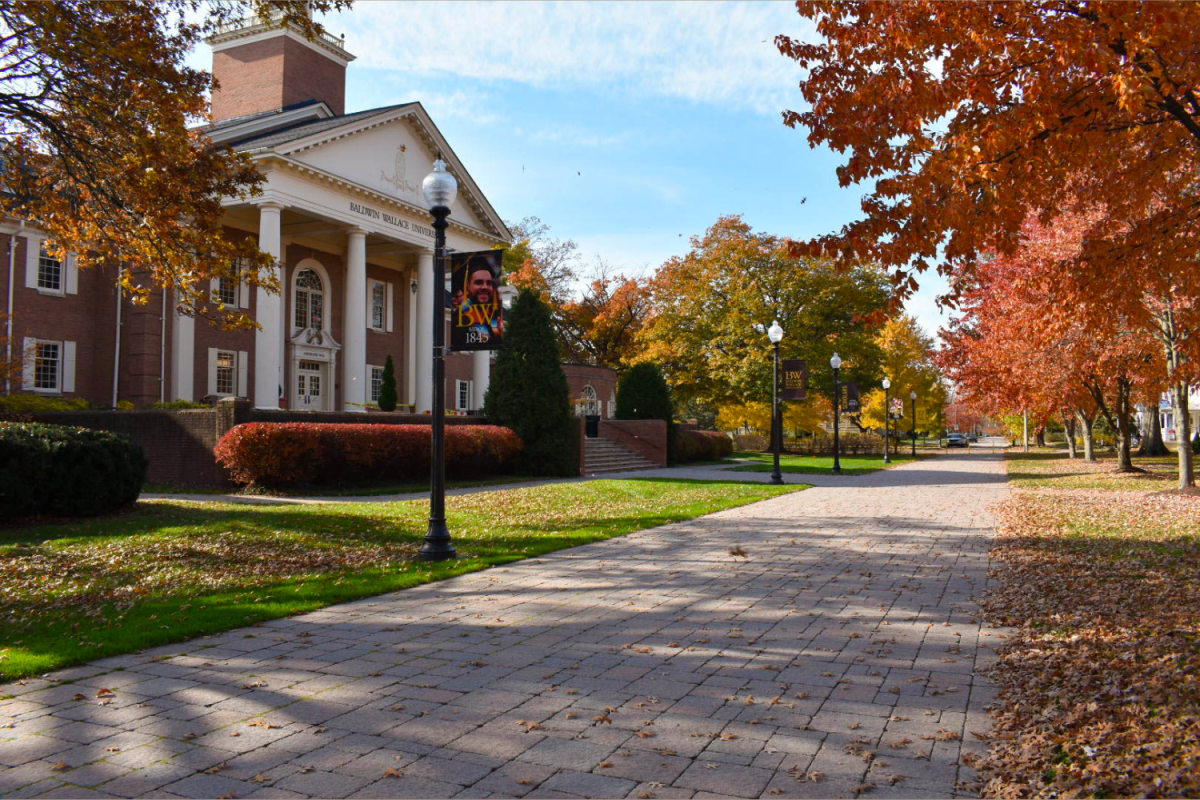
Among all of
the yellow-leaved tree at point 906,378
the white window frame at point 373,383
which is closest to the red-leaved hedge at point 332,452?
the white window frame at point 373,383

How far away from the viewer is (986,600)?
722cm

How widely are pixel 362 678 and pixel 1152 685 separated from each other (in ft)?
15.0

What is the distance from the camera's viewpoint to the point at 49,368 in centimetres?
2547

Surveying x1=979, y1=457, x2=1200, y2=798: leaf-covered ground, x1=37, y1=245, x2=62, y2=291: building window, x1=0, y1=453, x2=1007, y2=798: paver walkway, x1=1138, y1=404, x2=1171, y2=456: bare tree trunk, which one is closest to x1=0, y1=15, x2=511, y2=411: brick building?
x1=37, y1=245, x2=62, y2=291: building window

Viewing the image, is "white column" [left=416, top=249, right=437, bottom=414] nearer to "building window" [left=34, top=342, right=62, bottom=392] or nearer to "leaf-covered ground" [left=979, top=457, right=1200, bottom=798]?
"building window" [left=34, top=342, right=62, bottom=392]

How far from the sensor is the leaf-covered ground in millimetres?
3537

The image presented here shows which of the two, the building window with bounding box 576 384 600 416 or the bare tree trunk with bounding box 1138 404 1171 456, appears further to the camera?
the building window with bounding box 576 384 600 416

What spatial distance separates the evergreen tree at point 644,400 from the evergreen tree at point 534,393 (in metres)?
7.73

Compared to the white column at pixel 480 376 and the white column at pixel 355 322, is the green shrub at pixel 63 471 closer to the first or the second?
the white column at pixel 355 322

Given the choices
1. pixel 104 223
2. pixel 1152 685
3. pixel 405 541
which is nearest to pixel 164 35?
pixel 104 223

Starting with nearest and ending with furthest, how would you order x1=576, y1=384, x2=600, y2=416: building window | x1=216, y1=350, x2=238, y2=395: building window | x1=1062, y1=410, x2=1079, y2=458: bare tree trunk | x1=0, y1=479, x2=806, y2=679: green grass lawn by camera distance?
x1=0, y1=479, x2=806, y2=679: green grass lawn
x1=216, y1=350, x2=238, y2=395: building window
x1=1062, y1=410, x2=1079, y2=458: bare tree trunk
x1=576, y1=384, x2=600, y2=416: building window

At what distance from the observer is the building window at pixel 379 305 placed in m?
35.8

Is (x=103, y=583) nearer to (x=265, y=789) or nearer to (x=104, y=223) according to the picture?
(x=265, y=789)

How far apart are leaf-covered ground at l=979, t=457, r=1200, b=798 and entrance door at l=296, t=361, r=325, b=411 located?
89.1 feet
